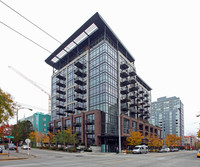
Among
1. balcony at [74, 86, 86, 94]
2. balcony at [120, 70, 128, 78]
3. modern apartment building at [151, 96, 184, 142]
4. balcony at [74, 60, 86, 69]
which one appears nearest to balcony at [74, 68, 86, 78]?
balcony at [74, 60, 86, 69]

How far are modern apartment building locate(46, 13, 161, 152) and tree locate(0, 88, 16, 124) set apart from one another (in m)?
27.0

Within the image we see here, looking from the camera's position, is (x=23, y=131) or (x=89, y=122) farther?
(x=23, y=131)

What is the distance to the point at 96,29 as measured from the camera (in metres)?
59.0

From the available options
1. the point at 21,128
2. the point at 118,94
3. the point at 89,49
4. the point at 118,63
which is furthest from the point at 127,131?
the point at 21,128

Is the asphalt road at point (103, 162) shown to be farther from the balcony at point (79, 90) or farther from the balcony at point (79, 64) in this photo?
the balcony at point (79, 64)

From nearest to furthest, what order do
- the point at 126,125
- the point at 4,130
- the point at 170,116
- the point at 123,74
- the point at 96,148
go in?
the point at 96,148 → the point at 126,125 → the point at 123,74 → the point at 4,130 → the point at 170,116

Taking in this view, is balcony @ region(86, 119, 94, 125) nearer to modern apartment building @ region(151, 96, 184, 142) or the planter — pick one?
the planter

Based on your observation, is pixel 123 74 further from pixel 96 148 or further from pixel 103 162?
pixel 103 162

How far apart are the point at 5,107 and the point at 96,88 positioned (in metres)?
32.6

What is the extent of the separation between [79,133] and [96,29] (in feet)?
102

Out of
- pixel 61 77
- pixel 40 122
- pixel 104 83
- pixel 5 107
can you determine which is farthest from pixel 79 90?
pixel 40 122

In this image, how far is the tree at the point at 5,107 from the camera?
25.9 m

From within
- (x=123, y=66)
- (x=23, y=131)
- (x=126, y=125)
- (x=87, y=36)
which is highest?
(x=87, y=36)

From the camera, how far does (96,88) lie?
5678 cm
